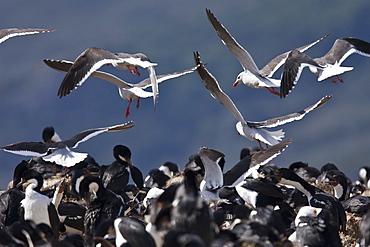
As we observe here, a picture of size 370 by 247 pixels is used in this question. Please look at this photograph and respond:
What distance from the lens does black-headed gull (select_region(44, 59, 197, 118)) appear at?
16281 millimetres

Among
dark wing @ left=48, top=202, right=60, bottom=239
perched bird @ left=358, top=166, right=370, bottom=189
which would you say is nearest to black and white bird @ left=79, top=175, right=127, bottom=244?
dark wing @ left=48, top=202, right=60, bottom=239

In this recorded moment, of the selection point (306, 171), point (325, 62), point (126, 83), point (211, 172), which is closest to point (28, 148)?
point (126, 83)

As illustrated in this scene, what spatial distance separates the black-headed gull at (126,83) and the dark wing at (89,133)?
1.06 m

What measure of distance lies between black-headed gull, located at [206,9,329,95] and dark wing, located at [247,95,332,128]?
728mm

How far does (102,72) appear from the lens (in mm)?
16797

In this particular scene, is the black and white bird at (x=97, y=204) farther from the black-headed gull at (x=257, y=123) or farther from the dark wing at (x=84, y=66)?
the dark wing at (x=84, y=66)

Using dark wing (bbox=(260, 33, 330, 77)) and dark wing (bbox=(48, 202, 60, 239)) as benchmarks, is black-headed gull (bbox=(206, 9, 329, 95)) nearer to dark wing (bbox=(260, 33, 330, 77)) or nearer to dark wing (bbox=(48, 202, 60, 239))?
dark wing (bbox=(260, 33, 330, 77))

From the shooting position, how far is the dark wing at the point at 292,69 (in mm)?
15008

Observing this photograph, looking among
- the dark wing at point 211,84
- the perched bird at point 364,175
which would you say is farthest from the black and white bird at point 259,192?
the perched bird at point 364,175

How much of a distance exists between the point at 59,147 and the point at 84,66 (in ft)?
5.25

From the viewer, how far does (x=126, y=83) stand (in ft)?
56.3

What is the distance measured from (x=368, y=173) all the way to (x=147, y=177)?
264 inches

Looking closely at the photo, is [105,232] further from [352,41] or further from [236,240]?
[352,41]

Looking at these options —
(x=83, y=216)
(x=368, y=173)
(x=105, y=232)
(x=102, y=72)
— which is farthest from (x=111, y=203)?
(x=368, y=173)
